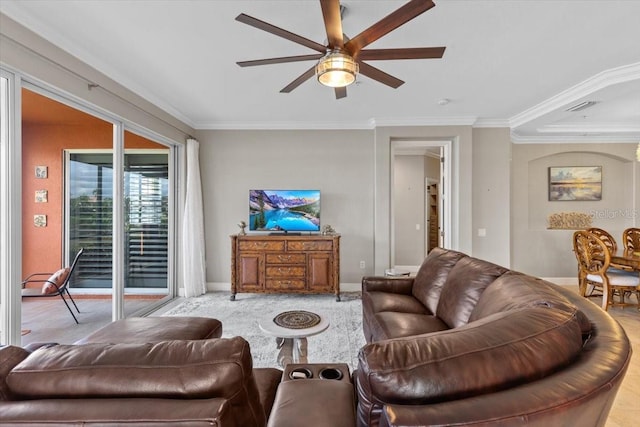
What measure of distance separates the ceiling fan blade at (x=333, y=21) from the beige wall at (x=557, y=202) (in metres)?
→ 4.91

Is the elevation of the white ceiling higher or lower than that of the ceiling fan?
higher

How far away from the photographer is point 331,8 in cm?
149

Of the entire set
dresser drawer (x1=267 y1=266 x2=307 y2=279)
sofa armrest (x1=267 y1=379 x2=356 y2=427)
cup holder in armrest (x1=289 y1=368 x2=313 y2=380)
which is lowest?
dresser drawer (x1=267 y1=266 x2=307 y2=279)

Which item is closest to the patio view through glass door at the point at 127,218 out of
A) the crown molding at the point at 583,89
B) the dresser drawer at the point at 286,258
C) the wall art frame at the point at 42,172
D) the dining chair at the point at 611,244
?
the wall art frame at the point at 42,172

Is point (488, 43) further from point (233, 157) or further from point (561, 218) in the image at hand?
point (561, 218)

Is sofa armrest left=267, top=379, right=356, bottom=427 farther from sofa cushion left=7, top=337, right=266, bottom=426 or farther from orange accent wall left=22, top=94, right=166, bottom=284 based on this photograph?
orange accent wall left=22, top=94, right=166, bottom=284

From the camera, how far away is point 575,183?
206 inches

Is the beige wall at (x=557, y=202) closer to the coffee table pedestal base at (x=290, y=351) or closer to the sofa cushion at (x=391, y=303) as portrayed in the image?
the sofa cushion at (x=391, y=303)

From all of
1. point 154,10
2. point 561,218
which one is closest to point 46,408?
point 154,10

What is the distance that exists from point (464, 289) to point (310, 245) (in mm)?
2357

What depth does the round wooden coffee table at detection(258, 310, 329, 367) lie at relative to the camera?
74.3 inches

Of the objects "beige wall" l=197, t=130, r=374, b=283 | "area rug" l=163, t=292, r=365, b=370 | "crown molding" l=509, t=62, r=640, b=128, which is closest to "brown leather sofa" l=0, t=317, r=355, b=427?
"area rug" l=163, t=292, r=365, b=370

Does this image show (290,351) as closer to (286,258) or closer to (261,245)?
(286,258)

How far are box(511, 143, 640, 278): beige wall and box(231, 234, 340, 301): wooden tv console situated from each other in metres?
3.60
